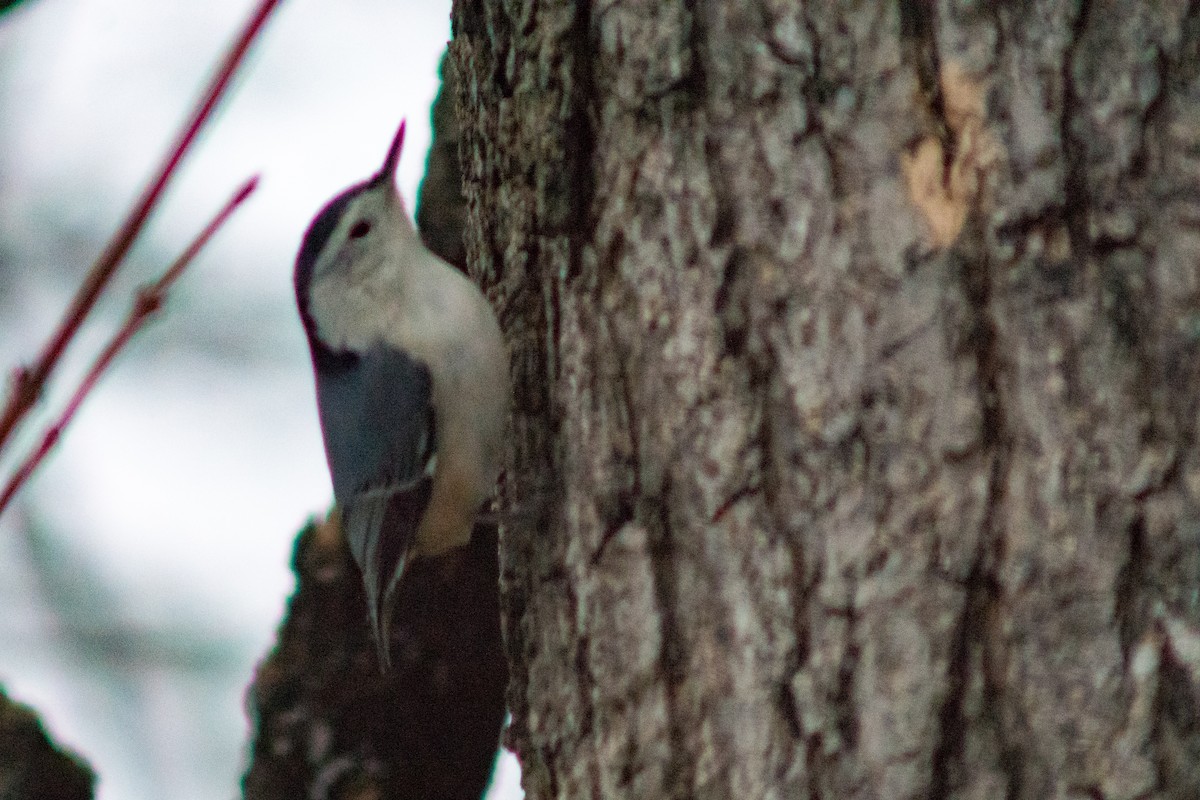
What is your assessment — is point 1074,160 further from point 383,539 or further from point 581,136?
point 383,539

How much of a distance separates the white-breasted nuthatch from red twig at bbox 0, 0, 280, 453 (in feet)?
4.24

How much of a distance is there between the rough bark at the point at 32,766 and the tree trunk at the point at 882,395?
633mm

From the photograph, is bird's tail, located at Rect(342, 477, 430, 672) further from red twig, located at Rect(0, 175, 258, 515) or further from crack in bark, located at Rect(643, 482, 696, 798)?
red twig, located at Rect(0, 175, 258, 515)

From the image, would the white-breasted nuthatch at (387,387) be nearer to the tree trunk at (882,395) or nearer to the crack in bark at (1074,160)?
the tree trunk at (882,395)

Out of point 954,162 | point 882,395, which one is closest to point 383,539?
point 882,395

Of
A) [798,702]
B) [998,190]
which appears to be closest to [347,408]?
[798,702]

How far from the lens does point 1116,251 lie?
3.73 ft

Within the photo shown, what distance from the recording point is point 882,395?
121cm

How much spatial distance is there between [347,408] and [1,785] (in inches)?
28.0

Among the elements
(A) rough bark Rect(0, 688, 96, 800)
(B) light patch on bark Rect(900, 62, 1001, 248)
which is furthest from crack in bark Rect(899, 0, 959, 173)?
(A) rough bark Rect(0, 688, 96, 800)

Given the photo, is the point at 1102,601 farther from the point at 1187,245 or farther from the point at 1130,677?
the point at 1187,245

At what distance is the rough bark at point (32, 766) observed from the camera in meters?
1.65

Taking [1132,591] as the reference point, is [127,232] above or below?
above

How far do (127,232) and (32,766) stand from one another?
4.44 feet
